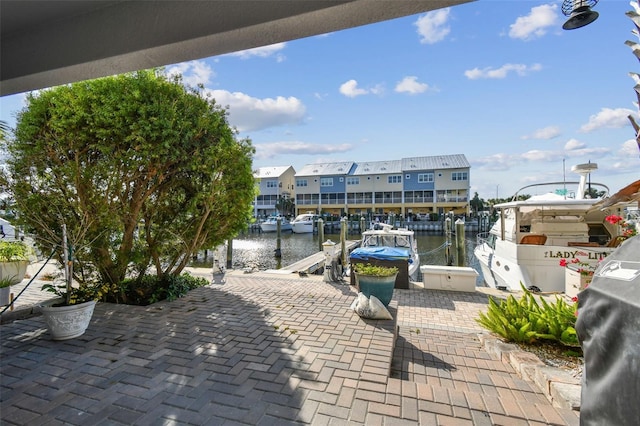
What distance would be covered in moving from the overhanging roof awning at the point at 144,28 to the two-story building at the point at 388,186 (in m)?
38.3

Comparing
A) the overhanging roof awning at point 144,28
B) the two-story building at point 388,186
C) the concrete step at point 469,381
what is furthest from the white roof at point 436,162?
the overhanging roof awning at point 144,28

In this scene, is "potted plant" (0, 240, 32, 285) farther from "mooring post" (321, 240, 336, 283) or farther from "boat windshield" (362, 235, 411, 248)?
"boat windshield" (362, 235, 411, 248)

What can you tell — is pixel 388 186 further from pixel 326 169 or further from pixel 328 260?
pixel 328 260

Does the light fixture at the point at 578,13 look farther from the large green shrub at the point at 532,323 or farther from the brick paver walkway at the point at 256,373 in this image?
the brick paver walkway at the point at 256,373

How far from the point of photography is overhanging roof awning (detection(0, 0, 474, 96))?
6.33 ft

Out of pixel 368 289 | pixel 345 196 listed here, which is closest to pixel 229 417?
pixel 368 289

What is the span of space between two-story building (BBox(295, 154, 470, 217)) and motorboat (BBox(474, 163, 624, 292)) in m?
26.8

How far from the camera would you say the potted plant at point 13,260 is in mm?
6109

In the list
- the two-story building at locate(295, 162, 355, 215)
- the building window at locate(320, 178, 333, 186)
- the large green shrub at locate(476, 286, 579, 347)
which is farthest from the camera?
the building window at locate(320, 178, 333, 186)

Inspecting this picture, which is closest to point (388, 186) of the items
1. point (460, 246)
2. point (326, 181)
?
point (326, 181)

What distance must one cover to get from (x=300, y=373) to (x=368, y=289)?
81.4 inches

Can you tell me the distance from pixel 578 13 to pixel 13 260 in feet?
33.6

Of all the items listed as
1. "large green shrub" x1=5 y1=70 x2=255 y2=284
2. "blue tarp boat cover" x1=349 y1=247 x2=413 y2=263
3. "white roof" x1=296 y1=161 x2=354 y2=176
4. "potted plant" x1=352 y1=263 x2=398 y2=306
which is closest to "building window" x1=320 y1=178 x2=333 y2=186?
"white roof" x1=296 y1=161 x2=354 y2=176

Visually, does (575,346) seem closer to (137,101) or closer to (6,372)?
(6,372)
